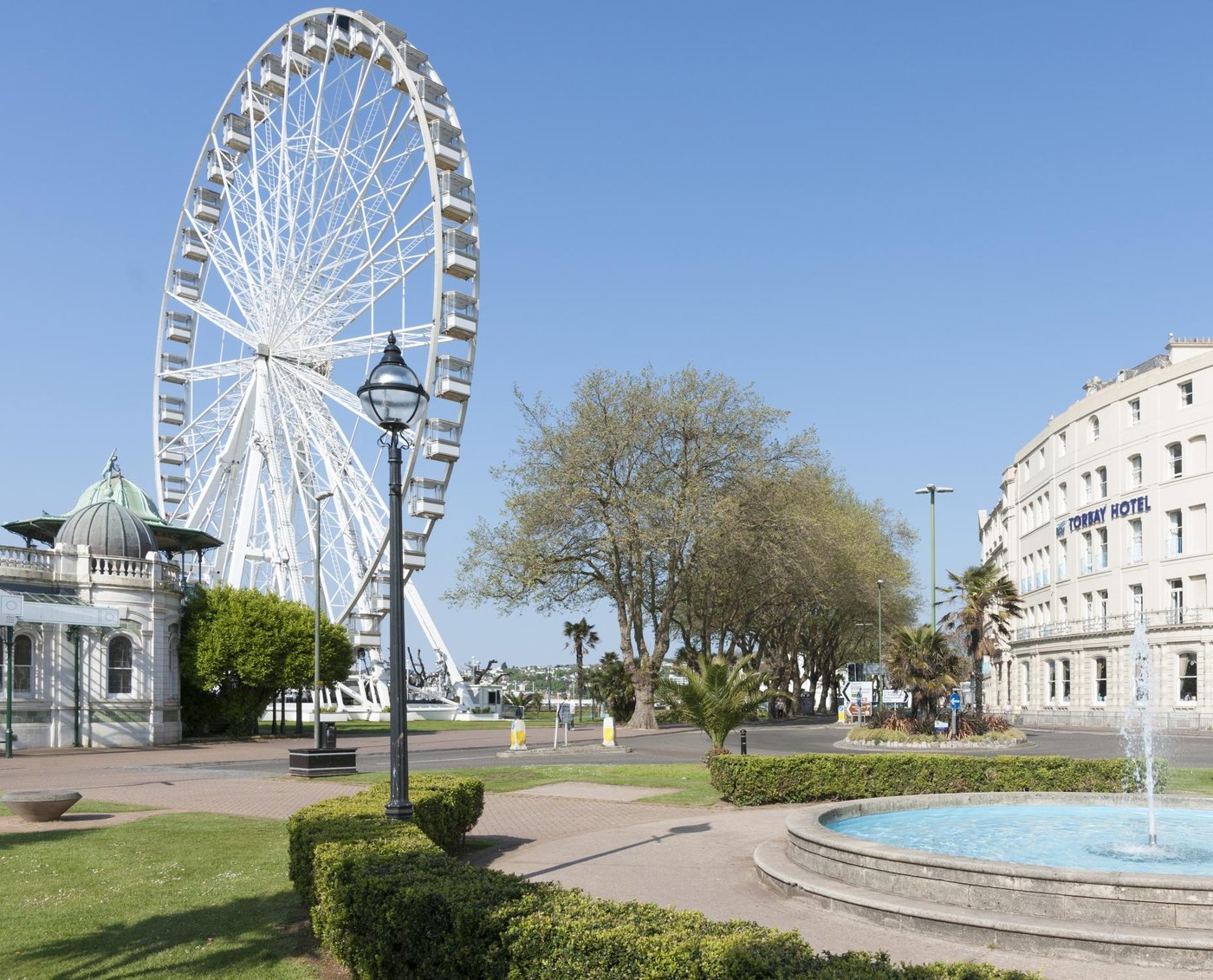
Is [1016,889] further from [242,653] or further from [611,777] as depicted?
[242,653]

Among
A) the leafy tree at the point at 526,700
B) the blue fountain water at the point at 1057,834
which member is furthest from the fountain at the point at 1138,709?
the leafy tree at the point at 526,700

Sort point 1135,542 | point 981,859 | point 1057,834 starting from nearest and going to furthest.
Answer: point 981,859
point 1057,834
point 1135,542

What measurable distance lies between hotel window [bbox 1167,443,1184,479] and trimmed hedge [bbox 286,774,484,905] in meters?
45.3

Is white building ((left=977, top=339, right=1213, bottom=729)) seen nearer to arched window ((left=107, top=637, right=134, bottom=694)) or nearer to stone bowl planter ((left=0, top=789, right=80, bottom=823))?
arched window ((left=107, top=637, right=134, bottom=694))

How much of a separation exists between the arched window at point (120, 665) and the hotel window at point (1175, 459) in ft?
146

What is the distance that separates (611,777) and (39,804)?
11608 millimetres

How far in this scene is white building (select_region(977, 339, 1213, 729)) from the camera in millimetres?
49000

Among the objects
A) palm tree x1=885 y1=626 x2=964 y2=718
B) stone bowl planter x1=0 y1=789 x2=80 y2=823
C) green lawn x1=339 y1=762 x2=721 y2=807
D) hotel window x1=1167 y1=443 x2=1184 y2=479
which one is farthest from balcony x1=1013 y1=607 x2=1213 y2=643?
stone bowl planter x1=0 y1=789 x2=80 y2=823

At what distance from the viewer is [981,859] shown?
9.84 metres

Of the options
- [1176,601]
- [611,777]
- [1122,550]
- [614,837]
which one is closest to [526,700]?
[1122,550]

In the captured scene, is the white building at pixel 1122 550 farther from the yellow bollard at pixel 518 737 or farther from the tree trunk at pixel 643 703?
the yellow bollard at pixel 518 737

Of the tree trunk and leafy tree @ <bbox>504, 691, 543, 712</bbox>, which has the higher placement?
the tree trunk

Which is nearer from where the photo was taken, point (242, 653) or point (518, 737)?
point (518, 737)

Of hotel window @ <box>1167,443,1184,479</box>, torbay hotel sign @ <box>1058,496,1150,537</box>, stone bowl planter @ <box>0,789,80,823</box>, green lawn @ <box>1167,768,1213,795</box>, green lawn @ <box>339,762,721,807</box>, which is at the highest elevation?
hotel window @ <box>1167,443,1184,479</box>
